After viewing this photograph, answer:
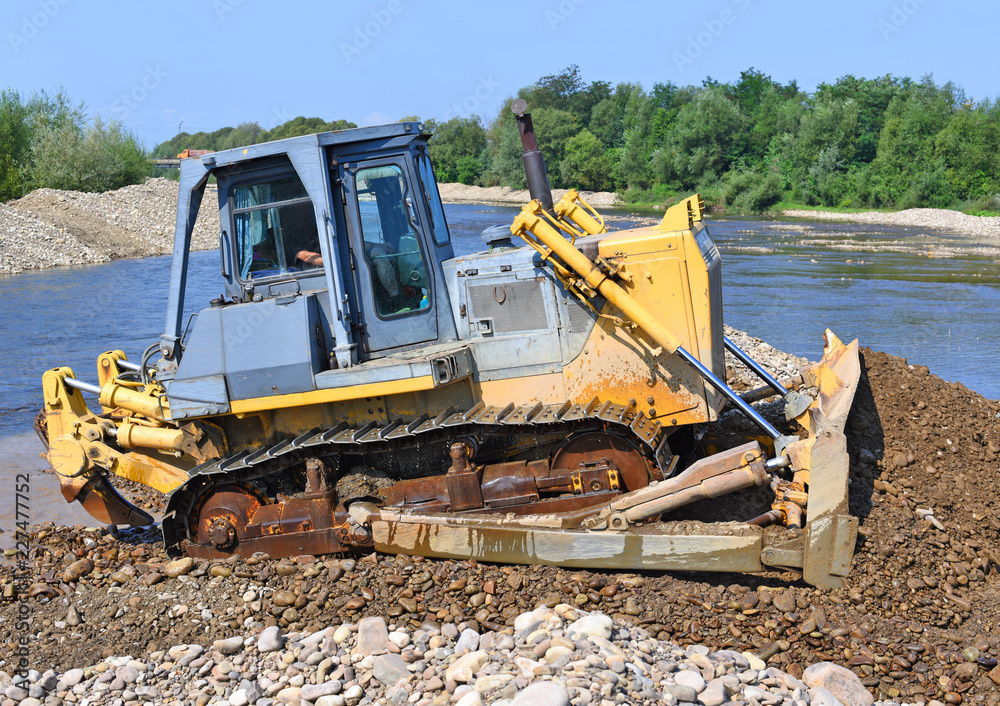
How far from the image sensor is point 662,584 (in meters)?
5.53

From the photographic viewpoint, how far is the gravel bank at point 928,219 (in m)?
38.1

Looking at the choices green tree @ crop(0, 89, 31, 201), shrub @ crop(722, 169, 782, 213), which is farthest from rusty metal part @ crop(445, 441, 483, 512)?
shrub @ crop(722, 169, 782, 213)

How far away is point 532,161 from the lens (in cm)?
660

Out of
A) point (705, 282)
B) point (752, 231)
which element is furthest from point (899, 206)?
point (705, 282)

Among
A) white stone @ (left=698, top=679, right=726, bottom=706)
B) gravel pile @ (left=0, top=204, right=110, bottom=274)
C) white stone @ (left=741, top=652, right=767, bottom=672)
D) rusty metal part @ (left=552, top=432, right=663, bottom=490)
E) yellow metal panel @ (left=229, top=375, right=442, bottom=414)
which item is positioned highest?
gravel pile @ (left=0, top=204, right=110, bottom=274)

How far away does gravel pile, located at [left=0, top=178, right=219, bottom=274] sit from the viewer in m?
29.9

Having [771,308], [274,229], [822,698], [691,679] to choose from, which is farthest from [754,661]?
[771,308]

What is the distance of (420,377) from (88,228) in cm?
3355

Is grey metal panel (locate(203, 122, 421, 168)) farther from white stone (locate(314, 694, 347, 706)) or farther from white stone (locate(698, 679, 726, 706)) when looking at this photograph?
white stone (locate(698, 679, 726, 706))

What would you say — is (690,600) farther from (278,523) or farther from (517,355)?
(278,523)

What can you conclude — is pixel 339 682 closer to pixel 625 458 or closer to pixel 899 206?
pixel 625 458

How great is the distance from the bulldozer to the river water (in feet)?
10.4

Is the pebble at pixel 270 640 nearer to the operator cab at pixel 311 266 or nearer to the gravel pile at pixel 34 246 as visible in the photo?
the operator cab at pixel 311 266

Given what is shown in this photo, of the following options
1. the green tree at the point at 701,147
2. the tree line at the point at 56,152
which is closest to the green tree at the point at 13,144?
the tree line at the point at 56,152
